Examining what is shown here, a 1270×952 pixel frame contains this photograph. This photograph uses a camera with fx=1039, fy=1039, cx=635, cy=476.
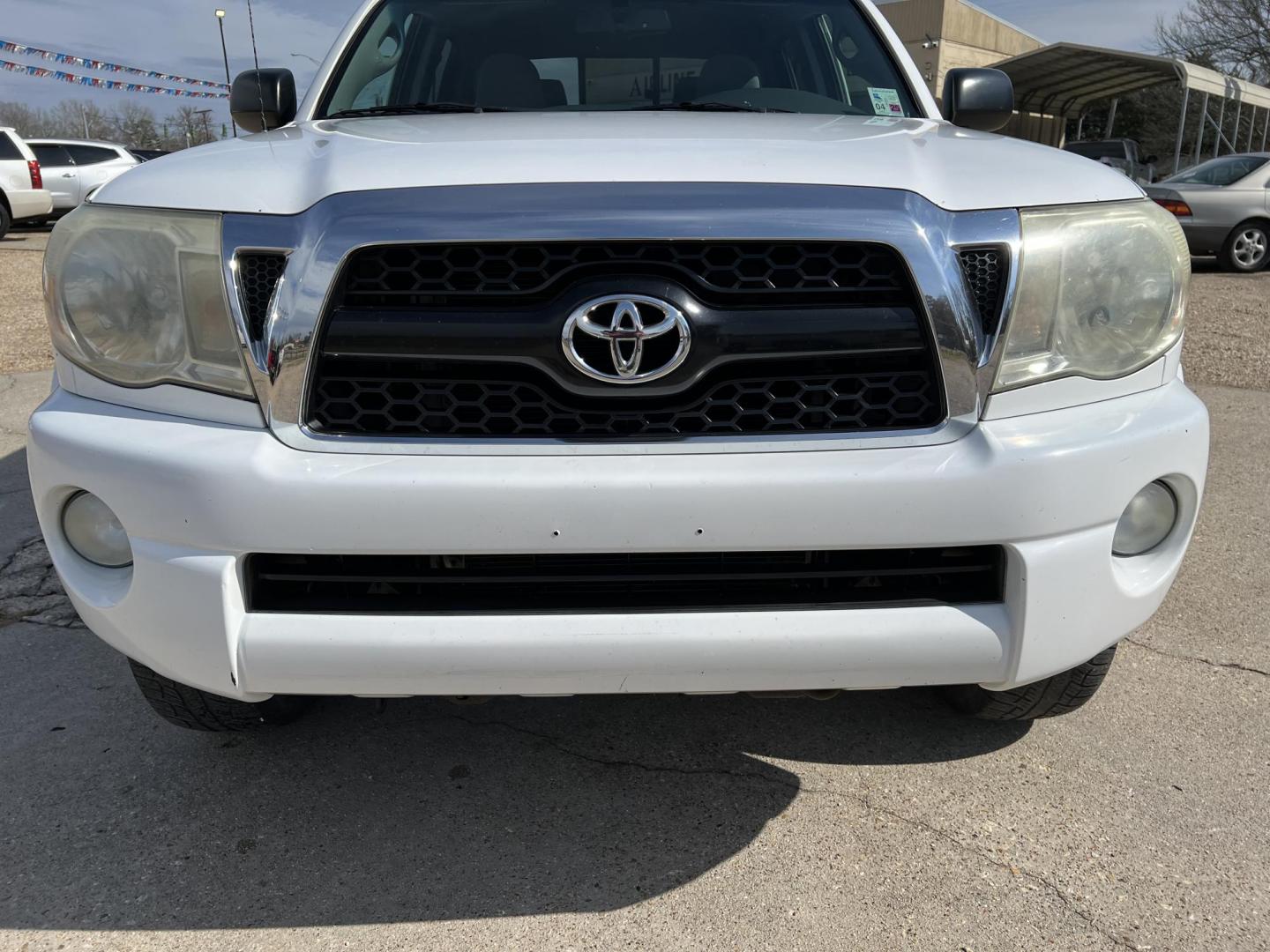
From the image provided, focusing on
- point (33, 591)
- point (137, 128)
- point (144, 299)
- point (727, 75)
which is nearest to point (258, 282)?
point (144, 299)

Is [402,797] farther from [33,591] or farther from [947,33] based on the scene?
[947,33]

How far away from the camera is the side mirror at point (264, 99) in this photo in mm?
3031

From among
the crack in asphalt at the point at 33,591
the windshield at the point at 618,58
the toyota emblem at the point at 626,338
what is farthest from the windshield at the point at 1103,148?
the toyota emblem at the point at 626,338

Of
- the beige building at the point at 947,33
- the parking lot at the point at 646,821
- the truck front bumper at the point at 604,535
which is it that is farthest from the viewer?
the beige building at the point at 947,33

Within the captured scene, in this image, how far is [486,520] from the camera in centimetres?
165

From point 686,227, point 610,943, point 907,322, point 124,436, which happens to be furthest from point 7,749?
point 907,322

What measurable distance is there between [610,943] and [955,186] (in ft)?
4.76

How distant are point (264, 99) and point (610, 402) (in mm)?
1927

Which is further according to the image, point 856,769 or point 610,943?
point 856,769

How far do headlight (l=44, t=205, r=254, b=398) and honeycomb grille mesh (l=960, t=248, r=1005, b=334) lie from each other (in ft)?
4.05

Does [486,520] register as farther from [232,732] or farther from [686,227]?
[232,732]

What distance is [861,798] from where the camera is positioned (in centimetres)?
224

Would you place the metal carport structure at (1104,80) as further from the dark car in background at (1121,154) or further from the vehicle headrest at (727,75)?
the vehicle headrest at (727,75)

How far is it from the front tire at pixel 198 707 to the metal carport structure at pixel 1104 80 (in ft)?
67.0
